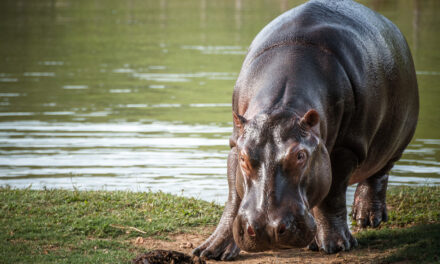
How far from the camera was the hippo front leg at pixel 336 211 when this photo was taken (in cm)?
502

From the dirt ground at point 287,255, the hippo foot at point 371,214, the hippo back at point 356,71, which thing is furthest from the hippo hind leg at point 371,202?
the dirt ground at point 287,255

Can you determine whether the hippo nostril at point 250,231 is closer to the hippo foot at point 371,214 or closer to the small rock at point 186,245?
the small rock at point 186,245

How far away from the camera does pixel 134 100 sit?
15375 millimetres

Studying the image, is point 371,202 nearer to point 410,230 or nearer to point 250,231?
point 410,230

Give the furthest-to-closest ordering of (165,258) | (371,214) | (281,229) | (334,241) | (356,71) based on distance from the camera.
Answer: (371,214) < (334,241) < (356,71) < (165,258) < (281,229)

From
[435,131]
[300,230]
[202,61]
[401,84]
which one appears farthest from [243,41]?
[300,230]

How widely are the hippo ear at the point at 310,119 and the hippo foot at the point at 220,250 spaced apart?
4.59ft

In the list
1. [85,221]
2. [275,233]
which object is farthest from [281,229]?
[85,221]

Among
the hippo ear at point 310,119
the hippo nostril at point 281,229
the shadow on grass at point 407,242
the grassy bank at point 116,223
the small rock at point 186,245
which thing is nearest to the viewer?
the hippo nostril at point 281,229

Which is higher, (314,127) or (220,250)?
(314,127)

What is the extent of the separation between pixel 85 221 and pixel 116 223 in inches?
10.8

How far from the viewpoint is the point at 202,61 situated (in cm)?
2269

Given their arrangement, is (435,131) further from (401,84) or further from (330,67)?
(330,67)

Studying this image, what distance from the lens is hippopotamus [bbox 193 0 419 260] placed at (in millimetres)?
3873
